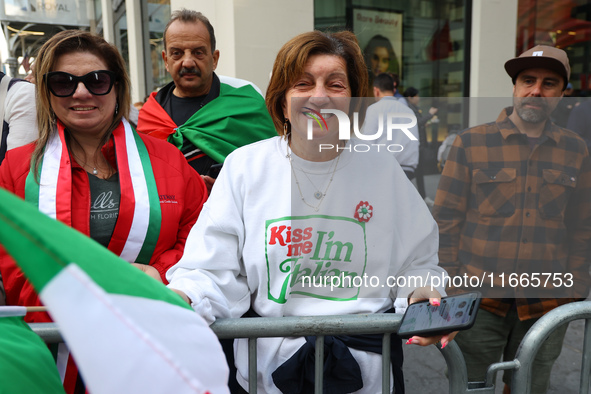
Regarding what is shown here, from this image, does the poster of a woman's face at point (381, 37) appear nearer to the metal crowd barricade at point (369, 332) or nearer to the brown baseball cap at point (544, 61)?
the brown baseball cap at point (544, 61)

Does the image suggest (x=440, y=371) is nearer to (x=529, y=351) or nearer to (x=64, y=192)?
(x=529, y=351)

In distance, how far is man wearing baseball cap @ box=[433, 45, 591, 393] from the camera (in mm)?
2402

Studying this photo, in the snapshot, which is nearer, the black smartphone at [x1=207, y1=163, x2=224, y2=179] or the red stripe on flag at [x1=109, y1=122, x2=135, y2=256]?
the red stripe on flag at [x1=109, y1=122, x2=135, y2=256]

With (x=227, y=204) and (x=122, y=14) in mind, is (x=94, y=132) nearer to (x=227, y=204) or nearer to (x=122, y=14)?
(x=227, y=204)

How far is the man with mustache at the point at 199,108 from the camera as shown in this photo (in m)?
2.85

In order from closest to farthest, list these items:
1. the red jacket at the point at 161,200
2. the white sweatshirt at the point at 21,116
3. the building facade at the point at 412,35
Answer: the red jacket at the point at 161,200, the white sweatshirt at the point at 21,116, the building facade at the point at 412,35

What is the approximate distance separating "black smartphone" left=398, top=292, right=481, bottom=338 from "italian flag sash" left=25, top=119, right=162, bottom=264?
37.2 inches

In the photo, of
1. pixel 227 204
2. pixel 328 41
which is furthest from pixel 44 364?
pixel 328 41

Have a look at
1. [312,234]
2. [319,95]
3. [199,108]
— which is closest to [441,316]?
[312,234]

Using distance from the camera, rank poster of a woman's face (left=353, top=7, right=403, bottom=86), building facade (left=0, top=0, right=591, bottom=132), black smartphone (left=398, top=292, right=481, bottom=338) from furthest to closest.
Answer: poster of a woman's face (left=353, top=7, right=403, bottom=86)
building facade (left=0, top=0, right=591, bottom=132)
black smartphone (left=398, top=292, right=481, bottom=338)

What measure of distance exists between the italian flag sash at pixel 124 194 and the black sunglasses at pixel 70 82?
0.13 metres

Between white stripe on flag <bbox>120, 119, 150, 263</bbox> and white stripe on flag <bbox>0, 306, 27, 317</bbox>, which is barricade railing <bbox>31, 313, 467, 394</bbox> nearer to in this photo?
white stripe on flag <bbox>0, 306, 27, 317</bbox>

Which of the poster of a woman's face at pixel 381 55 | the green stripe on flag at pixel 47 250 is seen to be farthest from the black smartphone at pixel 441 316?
the poster of a woman's face at pixel 381 55

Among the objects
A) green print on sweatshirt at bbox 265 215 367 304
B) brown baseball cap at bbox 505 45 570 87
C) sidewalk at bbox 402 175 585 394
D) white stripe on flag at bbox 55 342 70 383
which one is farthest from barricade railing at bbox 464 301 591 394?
sidewalk at bbox 402 175 585 394
